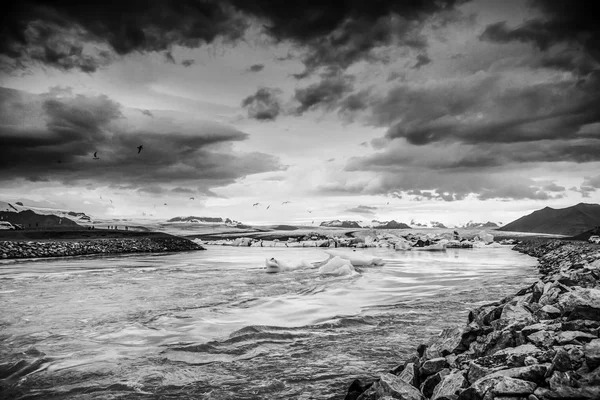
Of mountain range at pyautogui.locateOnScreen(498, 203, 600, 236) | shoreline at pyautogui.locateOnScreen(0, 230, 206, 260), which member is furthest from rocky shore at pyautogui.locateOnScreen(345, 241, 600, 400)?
mountain range at pyautogui.locateOnScreen(498, 203, 600, 236)

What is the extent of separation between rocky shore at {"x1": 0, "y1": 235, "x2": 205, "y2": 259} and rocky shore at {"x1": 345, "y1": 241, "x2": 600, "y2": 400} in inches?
1525

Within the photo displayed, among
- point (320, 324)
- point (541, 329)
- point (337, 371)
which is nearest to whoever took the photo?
point (541, 329)

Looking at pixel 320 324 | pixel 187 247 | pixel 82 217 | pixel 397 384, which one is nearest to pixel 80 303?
pixel 320 324

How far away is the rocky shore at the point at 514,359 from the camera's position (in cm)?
315

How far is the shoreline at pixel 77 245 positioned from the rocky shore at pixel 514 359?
38.5 metres

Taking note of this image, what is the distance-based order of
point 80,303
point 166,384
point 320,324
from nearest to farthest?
point 166,384 < point 320,324 < point 80,303

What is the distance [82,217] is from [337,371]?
558ft

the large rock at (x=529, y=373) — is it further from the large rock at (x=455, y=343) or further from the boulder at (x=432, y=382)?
the large rock at (x=455, y=343)

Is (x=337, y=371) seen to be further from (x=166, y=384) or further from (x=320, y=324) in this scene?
(x=320, y=324)

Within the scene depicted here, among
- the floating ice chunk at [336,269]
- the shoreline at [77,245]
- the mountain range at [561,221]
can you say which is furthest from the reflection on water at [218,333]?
the mountain range at [561,221]

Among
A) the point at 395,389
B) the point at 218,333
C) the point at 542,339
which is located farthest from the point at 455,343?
the point at 218,333

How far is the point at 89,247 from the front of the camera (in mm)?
39906

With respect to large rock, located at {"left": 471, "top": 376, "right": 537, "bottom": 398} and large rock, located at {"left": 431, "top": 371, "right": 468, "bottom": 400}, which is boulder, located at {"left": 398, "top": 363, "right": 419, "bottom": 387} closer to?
large rock, located at {"left": 431, "top": 371, "right": 468, "bottom": 400}

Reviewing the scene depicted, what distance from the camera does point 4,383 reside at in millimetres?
5453
